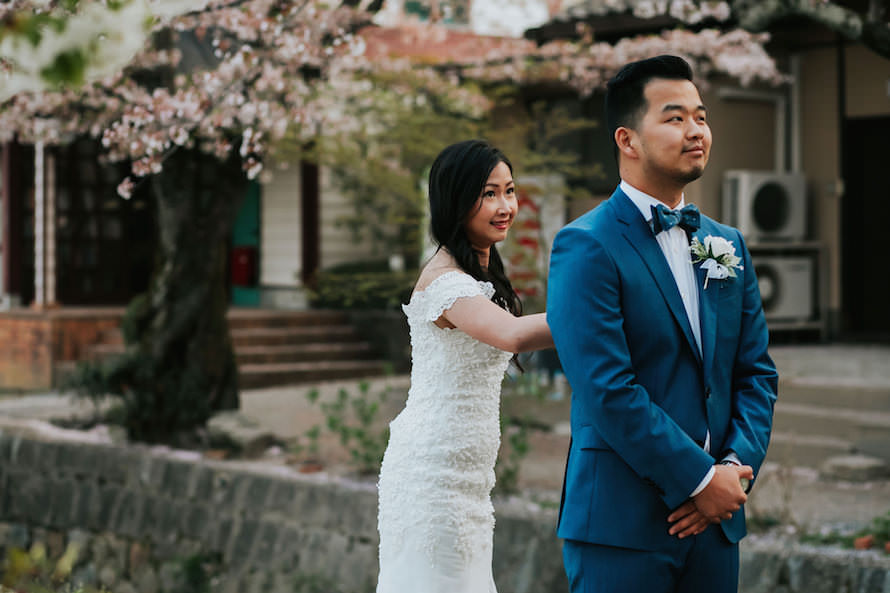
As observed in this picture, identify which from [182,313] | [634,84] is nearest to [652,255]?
[634,84]

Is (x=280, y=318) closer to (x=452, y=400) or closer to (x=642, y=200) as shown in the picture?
(x=452, y=400)

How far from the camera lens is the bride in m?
3.26

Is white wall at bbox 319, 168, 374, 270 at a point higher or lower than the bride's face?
higher

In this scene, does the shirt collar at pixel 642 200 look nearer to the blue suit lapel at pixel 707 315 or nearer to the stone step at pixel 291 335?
the blue suit lapel at pixel 707 315

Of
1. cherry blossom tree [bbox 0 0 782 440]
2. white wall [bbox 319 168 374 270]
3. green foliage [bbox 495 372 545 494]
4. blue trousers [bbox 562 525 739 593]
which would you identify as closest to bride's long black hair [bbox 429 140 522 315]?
blue trousers [bbox 562 525 739 593]

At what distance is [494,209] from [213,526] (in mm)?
4872

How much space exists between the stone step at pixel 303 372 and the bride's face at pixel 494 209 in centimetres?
954

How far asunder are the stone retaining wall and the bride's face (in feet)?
7.44

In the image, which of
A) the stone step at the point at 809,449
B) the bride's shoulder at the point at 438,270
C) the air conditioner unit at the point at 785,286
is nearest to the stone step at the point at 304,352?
the air conditioner unit at the point at 785,286

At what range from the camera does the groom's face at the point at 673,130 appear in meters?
2.64

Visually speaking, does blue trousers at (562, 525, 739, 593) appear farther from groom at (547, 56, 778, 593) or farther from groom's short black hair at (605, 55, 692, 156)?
groom's short black hair at (605, 55, 692, 156)

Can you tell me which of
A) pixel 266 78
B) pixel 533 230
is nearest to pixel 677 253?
pixel 266 78

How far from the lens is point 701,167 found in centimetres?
267

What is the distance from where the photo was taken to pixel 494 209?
3.25 metres
